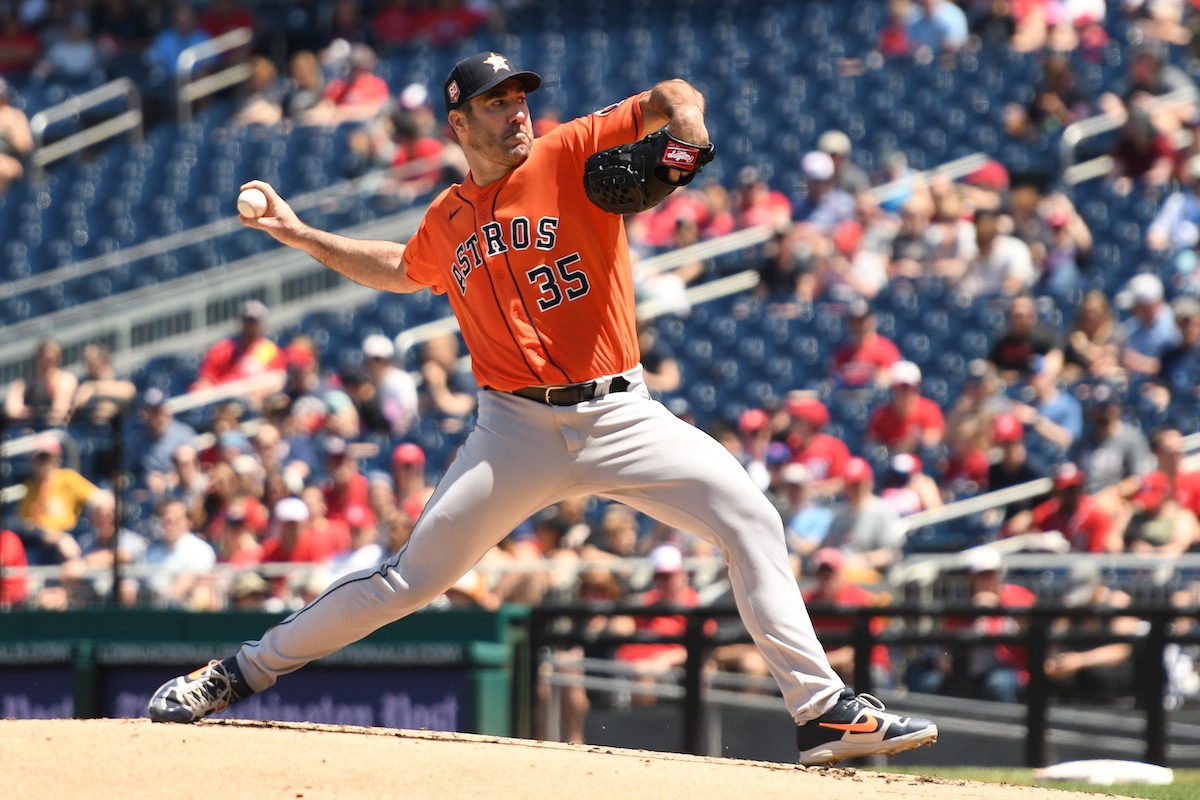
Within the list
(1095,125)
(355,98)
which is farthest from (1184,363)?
(355,98)

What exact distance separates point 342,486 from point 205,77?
27.0ft

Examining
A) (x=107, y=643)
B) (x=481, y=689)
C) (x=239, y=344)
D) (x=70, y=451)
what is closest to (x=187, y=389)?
(x=239, y=344)

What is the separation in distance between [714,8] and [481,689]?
9523 mm

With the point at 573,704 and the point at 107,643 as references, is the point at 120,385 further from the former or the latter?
the point at 573,704

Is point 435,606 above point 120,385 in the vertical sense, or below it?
below

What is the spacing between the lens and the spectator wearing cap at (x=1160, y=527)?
8.70 meters

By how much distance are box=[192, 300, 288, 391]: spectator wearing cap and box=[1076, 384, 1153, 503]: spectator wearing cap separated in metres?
5.64

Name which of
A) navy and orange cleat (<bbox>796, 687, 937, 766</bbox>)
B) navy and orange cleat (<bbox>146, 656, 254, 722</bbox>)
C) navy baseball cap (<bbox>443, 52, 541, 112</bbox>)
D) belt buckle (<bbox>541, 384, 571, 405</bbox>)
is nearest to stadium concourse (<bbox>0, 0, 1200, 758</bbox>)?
navy and orange cleat (<bbox>796, 687, 937, 766</bbox>)

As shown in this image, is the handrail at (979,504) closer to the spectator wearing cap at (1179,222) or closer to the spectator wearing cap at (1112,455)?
the spectator wearing cap at (1112,455)

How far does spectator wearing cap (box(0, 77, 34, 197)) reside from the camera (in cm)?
1619

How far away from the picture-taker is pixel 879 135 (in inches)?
540

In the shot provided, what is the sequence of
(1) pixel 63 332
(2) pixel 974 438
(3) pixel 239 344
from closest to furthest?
1. (2) pixel 974 438
2. (3) pixel 239 344
3. (1) pixel 63 332

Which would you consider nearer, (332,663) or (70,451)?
(332,663)

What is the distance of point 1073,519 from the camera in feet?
29.5
